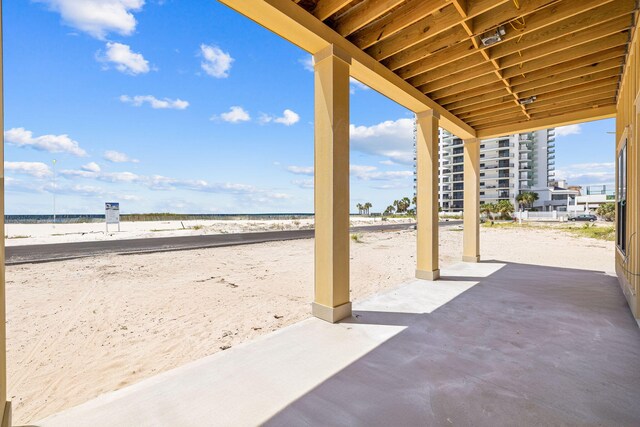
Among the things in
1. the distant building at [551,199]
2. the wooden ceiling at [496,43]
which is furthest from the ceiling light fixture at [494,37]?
the distant building at [551,199]

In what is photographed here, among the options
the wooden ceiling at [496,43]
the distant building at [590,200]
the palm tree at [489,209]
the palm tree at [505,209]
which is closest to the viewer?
the wooden ceiling at [496,43]

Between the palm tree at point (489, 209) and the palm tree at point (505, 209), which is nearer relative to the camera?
the palm tree at point (505, 209)

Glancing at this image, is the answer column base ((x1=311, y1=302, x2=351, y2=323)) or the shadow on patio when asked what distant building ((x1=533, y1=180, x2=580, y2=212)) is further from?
column base ((x1=311, y1=302, x2=351, y2=323))

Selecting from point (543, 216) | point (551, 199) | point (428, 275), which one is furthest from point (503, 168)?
point (428, 275)

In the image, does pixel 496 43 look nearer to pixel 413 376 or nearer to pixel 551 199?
pixel 413 376

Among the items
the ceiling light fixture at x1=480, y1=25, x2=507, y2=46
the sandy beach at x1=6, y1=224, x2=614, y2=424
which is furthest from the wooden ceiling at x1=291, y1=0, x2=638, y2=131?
the sandy beach at x1=6, y1=224, x2=614, y2=424

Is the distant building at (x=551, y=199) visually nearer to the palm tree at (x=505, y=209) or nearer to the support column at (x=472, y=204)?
the palm tree at (x=505, y=209)

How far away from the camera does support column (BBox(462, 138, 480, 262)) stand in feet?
26.9

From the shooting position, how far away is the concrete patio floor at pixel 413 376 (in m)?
2.07

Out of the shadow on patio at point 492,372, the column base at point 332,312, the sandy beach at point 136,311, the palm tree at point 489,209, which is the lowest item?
the sandy beach at point 136,311

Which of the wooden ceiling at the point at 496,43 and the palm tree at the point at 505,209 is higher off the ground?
the wooden ceiling at the point at 496,43

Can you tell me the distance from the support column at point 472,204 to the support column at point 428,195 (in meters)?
2.69

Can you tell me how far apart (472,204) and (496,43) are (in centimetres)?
509

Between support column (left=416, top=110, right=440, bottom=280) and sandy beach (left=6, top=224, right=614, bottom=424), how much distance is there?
1.21 m
